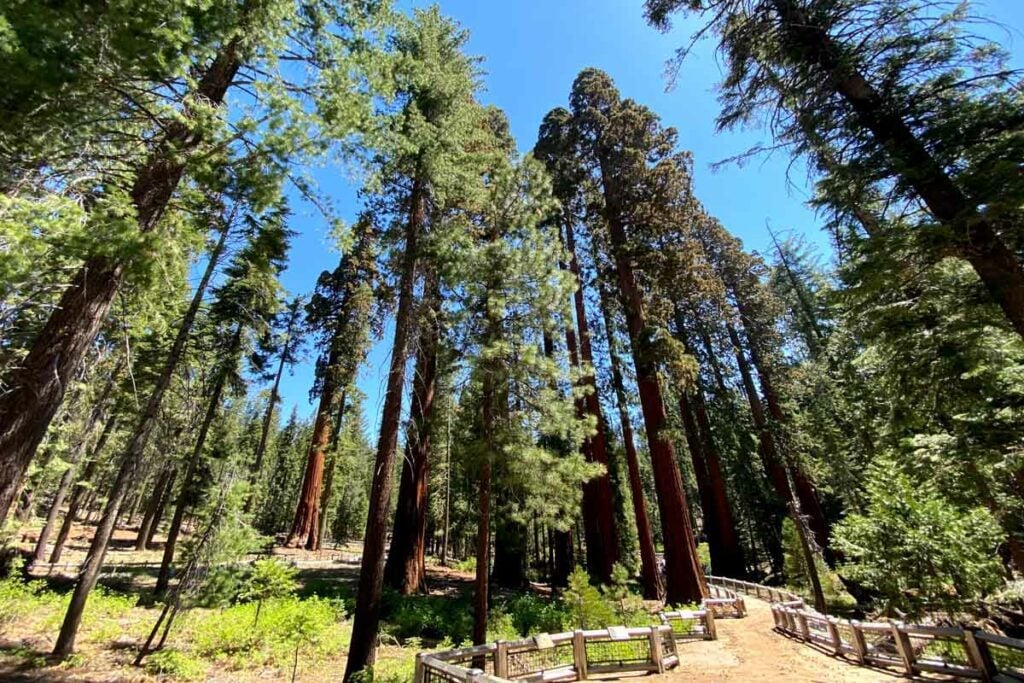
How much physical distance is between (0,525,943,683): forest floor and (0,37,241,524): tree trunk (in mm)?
5912

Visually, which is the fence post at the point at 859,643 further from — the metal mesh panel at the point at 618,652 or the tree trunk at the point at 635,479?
the tree trunk at the point at 635,479

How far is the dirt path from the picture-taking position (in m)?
7.48

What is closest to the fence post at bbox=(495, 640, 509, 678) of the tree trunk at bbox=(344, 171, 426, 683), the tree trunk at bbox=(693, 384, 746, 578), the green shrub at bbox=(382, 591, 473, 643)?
the tree trunk at bbox=(344, 171, 426, 683)

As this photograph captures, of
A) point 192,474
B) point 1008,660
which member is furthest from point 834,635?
point 192,474

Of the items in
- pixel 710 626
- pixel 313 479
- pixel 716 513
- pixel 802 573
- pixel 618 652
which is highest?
pixel 313 479

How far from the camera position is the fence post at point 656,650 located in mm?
7914

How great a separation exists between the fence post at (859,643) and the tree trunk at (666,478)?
5.26 meters

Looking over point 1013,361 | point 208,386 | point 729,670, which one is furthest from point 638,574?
point 208,386

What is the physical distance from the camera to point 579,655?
7.64 metres

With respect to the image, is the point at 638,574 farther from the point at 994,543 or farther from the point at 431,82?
the point at 431,82

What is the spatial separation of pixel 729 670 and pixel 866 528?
5.86 m

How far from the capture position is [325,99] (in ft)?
→ 21.2

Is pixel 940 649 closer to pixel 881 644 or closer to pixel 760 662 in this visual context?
pixel 881 644

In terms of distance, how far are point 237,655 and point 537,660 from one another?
6597mm
